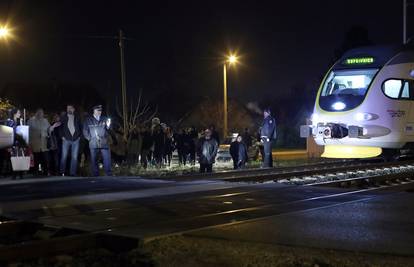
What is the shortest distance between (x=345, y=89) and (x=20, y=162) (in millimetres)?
10230

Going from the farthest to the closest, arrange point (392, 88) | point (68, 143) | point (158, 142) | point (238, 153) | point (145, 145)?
point (158, 142) → point (145, 145) → point (238, 153) → point (392, 88) → point (68, 143)

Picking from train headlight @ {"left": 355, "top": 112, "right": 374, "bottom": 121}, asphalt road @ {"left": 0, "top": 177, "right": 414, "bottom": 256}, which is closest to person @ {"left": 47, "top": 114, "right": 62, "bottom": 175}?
asphalt road @ {"left": 0, "top": 177, "right": 414, "bottom": 256}

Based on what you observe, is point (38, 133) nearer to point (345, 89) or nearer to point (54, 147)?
point (54, 147)

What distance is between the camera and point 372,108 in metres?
Answer: 19.4

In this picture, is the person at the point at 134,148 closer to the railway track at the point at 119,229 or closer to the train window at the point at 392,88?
the train window at the point at 392,88

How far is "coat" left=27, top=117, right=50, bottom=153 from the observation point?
16.8m

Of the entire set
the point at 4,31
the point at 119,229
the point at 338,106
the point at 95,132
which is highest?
the point at 4,31

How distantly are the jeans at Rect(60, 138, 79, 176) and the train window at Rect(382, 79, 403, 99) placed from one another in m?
9.29

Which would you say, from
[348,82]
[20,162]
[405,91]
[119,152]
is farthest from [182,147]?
[20,162]

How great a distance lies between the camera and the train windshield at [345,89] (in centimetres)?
1977

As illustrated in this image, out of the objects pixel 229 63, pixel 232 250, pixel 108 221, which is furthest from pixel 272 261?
pixel 229 63

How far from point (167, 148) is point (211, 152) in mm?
3691

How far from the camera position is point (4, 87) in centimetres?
6744

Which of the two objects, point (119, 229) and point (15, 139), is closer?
point (119, 229)
